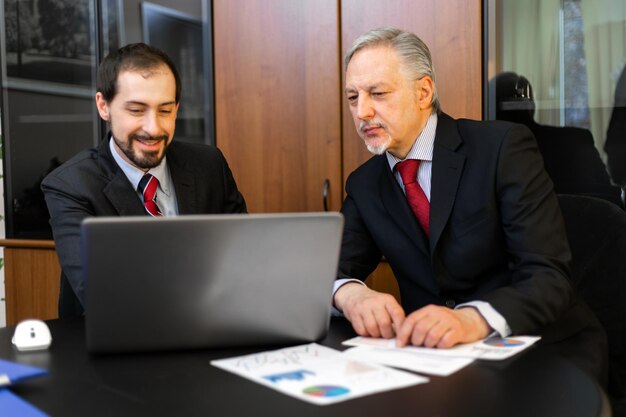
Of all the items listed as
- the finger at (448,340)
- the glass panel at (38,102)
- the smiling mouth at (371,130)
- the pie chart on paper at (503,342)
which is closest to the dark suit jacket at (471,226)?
the smiling mouth at (371,130)

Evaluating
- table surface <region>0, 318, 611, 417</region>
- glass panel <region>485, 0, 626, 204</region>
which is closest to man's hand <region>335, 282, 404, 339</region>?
table surface <region>0, 318, 611, 417</region>

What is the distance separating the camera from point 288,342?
53.4 inches

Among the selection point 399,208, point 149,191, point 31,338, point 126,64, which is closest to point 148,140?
point 149,191

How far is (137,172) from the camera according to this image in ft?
7.12

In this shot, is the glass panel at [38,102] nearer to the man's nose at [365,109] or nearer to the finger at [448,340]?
the man's nose at [365,109]

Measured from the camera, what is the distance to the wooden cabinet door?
3014 mm

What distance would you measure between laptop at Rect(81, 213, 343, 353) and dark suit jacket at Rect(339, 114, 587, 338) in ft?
1.98

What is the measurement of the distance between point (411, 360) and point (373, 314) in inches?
9.4

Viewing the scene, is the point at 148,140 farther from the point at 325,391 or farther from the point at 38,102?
the point at 38,102

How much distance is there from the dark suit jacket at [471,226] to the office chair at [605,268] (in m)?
0.13

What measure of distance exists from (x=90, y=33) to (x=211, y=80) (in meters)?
0.74

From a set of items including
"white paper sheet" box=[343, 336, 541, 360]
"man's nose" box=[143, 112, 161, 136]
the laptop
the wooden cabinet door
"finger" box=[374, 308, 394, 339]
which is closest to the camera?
the laptop

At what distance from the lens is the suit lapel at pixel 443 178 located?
1.88 meters

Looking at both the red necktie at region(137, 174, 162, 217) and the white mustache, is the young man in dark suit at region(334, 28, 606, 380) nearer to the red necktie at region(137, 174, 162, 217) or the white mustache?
the white mustache
